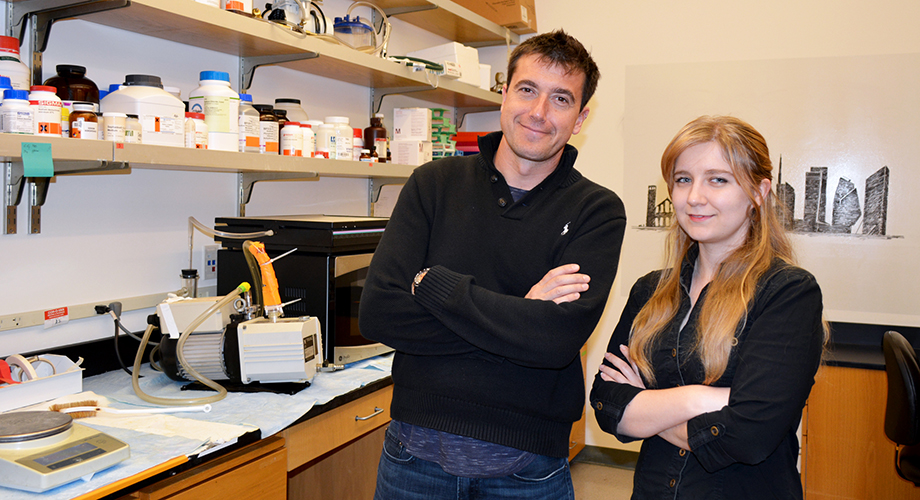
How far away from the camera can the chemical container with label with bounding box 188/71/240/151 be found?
6.38 ft

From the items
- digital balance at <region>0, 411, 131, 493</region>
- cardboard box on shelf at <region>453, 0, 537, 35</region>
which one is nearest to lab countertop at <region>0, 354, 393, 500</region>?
digital balance at <region>0, 411, 131, 493</region>

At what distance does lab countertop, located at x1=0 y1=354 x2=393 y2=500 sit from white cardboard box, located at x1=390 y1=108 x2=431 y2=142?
1.25 meters

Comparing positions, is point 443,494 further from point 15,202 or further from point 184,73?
point 184,73

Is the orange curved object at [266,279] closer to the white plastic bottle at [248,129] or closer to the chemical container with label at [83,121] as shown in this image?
the white plastic bottle at [248,129]

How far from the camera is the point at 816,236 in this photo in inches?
128

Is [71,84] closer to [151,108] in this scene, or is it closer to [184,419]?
[151,108]

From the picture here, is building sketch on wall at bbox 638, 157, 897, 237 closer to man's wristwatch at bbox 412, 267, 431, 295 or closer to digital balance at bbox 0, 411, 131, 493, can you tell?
man's wristwatch at bbox 412, 267, 431, 295

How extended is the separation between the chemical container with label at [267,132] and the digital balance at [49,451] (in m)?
1.04

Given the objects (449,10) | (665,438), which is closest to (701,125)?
(665,438)

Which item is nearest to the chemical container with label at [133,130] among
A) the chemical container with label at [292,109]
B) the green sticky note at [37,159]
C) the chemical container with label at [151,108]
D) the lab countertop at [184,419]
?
the chemical container with label at [151,108]

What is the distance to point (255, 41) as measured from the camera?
84.2 inches

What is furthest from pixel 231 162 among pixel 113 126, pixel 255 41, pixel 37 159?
pixel 37 159

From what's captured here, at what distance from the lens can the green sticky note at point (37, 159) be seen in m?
1.43

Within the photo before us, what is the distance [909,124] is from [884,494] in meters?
1.67
